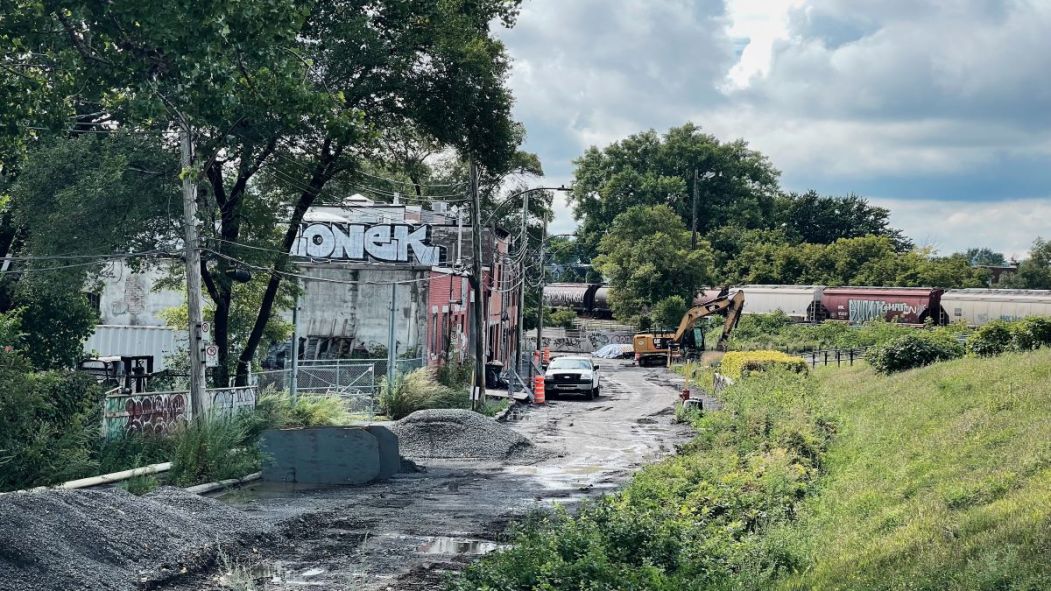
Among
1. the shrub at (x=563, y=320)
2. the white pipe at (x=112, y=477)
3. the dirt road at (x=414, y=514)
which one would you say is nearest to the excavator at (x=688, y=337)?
the shrub at (x=563, y=320)

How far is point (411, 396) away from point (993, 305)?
136ft

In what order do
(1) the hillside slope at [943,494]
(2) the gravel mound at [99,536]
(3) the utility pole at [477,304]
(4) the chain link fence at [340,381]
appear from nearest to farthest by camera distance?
1. (1) the hillside slope at [943,494]
2. (2) the gravel mound at [99,536]
3. (4) the chain link fence at [340,381]
4. (3) the utility pole at [477,304]

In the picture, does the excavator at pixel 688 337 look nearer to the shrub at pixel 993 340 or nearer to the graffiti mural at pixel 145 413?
the shrub at pixel 993 340

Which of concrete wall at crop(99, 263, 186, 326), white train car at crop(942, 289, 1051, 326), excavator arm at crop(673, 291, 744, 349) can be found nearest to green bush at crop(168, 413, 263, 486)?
concrete wall at crop(99, 263, 186, 326)

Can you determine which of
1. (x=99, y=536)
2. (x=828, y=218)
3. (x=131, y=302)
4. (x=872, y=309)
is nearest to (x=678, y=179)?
(x=828, y=218)

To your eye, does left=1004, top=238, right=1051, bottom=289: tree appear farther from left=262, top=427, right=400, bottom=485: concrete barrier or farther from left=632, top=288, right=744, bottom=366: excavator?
left=262, top=427, right=400, bottom=485: concrete barrier

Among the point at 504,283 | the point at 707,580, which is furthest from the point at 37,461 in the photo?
the point at 504,283

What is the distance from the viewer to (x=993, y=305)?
6109cm

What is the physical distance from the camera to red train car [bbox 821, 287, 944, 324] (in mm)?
63438

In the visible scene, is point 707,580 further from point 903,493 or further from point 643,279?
point 643,279

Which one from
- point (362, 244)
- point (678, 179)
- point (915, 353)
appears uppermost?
point (678, 179)

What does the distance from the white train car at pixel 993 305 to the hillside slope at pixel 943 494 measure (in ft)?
132

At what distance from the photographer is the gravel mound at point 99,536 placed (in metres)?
11.1

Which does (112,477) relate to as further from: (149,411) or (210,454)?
(149,411)
